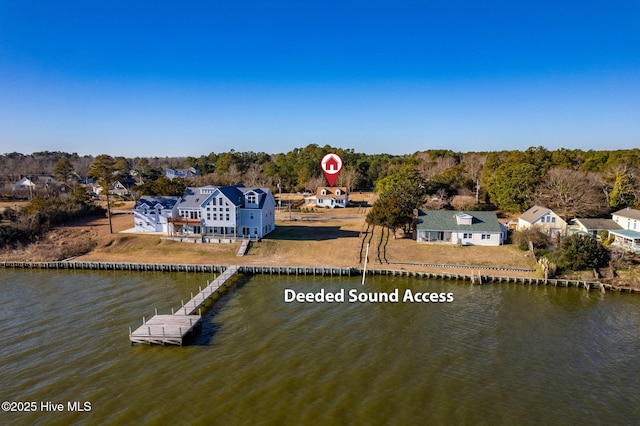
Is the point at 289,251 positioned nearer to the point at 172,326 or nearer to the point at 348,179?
the point at 172,326

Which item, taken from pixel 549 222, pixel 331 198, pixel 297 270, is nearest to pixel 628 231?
pixel 549 222

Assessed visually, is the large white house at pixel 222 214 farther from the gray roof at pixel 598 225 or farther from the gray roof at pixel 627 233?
the gray roof at pixel 627 233

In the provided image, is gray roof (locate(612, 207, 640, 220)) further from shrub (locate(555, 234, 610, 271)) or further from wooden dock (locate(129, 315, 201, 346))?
wooden dock (locate(129, 315, 201, 346))

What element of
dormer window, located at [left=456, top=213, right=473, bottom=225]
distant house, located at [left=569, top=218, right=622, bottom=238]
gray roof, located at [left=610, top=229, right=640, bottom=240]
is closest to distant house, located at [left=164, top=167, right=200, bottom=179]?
dormer window, located at [left=456, top=213, right=473, bottom=225]

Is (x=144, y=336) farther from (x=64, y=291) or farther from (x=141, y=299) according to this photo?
(x=64, y=291)

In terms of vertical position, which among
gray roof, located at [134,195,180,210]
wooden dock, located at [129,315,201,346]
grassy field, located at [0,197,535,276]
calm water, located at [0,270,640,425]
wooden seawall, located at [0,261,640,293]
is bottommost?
calm water, located at [0,270,640,425]

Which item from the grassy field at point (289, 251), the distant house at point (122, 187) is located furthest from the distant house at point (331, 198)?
the distant house at point (122, 187)
